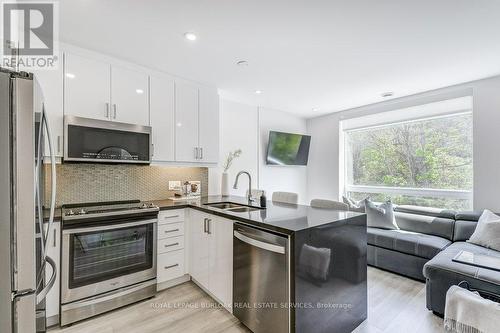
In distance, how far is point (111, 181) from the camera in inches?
108

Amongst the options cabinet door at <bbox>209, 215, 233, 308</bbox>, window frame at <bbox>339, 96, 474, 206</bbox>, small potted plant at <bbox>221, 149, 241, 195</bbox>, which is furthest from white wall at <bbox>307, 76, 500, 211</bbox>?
cabinet door at <bbox>209, 215, 233, 308</bbox>

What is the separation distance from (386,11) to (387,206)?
2.71m

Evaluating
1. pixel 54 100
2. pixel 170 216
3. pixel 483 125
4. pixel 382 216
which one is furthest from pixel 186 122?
pixel 483 125

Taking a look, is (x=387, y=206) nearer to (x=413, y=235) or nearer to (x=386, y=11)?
(x=413, y=235)

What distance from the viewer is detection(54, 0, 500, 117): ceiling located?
1.73 m

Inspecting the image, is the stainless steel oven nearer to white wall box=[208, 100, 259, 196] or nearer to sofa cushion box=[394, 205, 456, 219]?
white wall box=[208, 100, 259, 196]

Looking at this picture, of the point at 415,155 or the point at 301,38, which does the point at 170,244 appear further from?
the point at 415,155

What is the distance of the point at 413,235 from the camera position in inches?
121

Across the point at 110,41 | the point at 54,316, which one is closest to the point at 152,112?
the point at 110,41

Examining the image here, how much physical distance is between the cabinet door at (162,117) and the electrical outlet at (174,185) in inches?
18.3

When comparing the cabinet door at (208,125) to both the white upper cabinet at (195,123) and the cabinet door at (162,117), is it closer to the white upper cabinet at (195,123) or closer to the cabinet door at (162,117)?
the white upper cabinet at (195,123)

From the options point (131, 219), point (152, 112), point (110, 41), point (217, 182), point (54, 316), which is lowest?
point (54, 316)

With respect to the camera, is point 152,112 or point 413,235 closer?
point 152,112

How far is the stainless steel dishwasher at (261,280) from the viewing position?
1.53m
